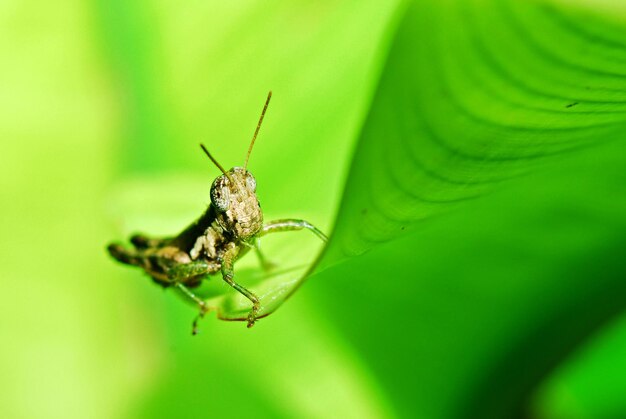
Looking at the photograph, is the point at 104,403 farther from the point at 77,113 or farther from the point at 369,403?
the point at 77,113

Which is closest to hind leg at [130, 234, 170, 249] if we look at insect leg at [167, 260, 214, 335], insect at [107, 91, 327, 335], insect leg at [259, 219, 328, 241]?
insect at [107, 91, 327, 335]

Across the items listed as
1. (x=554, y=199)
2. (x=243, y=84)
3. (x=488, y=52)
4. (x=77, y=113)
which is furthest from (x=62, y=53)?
(x=488, y=52)

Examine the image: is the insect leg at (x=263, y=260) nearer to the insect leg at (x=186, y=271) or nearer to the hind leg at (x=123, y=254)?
the insect leg at (x=186, y=271)

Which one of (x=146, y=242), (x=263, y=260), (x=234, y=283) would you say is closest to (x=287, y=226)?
(x=263, y=260)

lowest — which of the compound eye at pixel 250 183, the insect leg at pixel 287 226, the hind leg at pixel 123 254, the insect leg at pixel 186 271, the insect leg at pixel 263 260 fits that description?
the hind leg at pixel 123 254

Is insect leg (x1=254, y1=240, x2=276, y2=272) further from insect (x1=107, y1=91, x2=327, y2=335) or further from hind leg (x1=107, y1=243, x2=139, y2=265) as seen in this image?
hind leg (x1=107, y1=243, x2=139, y2=265)

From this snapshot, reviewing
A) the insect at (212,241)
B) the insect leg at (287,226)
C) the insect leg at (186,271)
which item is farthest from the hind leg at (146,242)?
the insect leg at (287,226)
